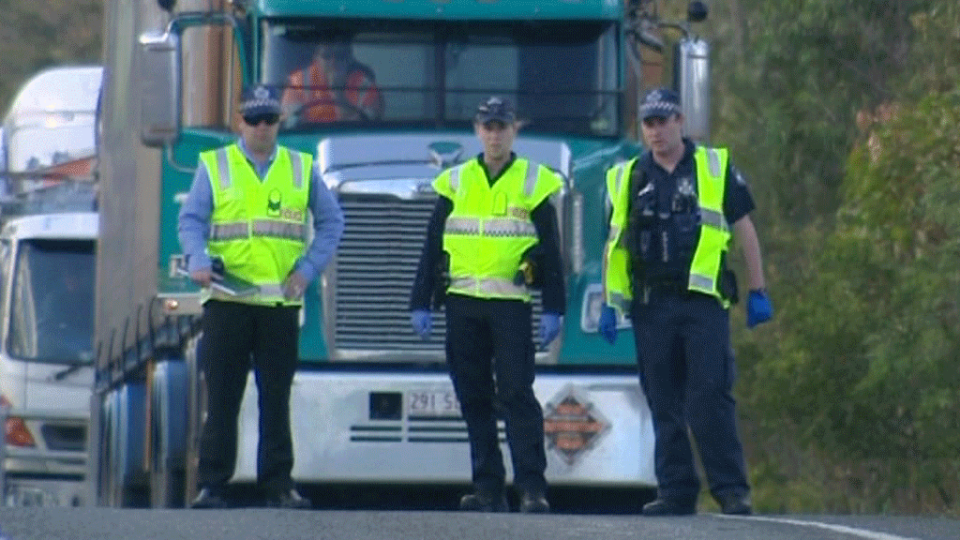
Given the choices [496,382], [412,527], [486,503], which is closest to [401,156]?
[496,382]

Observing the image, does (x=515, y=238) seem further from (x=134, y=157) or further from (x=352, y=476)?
(x=134, y=157)

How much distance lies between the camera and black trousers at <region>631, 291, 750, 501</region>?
479 inches

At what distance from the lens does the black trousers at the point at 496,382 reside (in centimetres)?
1277

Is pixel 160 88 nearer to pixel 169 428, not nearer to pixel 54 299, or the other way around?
pixel 169 428

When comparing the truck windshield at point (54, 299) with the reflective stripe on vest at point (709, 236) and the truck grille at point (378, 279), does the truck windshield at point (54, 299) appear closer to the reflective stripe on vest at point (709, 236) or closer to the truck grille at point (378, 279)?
the truck grille at point (378, 279)

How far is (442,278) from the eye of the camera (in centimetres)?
1294

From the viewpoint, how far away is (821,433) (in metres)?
28.2

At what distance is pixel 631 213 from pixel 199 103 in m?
2.94

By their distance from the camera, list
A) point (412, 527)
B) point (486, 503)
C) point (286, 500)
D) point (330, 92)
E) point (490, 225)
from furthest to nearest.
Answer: point (330, 92) → point (490, 225) → point (486, 503) → point (286, 500) → point (412, 527)

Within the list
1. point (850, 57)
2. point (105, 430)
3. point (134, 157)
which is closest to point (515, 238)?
point (134, 157)

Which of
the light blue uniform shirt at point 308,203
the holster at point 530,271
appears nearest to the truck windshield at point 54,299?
the light blue uniform shirt at point 308,203

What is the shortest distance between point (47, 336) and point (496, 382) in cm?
1072

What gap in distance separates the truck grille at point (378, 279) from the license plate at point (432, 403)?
0.72ft

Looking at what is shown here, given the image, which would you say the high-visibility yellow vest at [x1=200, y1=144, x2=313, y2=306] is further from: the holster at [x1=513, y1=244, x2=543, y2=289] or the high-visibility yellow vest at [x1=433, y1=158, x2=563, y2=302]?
the holster at [x1=513, y1=244, x2=543, y2=289]
